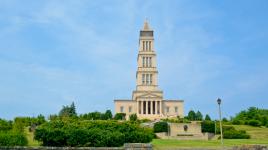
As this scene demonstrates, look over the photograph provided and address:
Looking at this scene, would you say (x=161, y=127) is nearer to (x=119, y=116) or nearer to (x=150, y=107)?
(x=119, y=116)

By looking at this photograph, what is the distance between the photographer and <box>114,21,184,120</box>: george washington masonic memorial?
91188 millimetres

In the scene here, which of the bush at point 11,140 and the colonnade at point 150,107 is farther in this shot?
the colonnade at point 150,107

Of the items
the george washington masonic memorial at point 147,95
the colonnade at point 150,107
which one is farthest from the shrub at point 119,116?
the colonnade at point 150,107

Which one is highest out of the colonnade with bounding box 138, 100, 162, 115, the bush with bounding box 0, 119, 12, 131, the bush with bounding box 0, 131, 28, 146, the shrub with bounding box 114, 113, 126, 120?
the colonnade with bounding box 138, 100, 162, 115

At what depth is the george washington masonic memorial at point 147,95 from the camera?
3590 inches

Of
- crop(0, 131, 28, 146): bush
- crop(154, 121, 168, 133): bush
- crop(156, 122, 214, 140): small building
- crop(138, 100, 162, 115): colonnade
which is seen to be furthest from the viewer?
crop(138, 100, 162, 115): colonnade

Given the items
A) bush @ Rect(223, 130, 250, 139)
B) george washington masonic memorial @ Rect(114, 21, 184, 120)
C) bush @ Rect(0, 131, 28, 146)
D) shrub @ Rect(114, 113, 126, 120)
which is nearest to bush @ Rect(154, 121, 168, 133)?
bush @ Rect(223, 130, 250, 139)

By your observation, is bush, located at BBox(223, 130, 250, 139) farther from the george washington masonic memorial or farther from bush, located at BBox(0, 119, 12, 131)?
the george washington masonic memorial

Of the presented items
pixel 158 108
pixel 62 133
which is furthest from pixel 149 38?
pixel 62 133

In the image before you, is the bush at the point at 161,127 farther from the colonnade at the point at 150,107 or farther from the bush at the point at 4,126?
the colonnade at the point at 150,107

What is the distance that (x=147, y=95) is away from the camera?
91375 millimetres

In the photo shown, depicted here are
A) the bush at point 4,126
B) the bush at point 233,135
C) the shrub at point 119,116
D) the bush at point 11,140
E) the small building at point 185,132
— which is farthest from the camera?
the shrub at point 119,116

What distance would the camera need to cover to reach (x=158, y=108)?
91.6 meters

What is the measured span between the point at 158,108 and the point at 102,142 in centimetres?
6800
